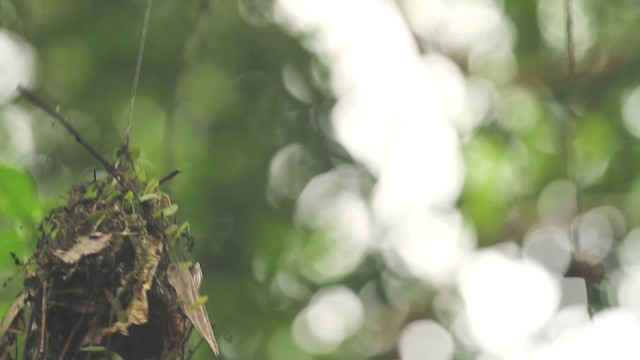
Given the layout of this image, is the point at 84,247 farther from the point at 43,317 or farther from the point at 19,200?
the point at 19,200

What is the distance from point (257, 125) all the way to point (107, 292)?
2.41 metres

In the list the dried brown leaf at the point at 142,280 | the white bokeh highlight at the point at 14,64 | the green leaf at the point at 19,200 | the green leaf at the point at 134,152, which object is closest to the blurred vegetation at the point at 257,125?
the white bokeh highlight at the point at 14,64

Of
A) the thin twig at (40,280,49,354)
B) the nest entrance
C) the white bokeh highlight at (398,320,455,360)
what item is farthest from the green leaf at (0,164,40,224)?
the white bokeh highlight at (398,320,455,360)

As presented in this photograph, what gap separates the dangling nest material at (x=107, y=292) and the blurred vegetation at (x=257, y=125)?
5.16 ft

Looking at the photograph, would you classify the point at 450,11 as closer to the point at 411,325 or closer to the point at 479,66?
the point at 479,66

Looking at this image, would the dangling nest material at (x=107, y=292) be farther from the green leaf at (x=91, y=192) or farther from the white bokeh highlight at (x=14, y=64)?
the white bokeh highlight at (x=14, y=64)

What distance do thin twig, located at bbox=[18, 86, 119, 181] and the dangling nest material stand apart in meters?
0.08

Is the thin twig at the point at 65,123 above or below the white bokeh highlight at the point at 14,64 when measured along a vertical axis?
above

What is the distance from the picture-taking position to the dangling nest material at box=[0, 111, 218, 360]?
47.8 inches

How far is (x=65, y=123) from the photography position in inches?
43.9

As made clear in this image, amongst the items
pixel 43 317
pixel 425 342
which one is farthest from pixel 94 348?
pixel 425 342

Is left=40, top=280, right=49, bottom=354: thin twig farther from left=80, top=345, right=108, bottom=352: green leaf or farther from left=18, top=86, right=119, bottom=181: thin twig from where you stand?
left=18, top=86, right=119, bottom=181: thin twig

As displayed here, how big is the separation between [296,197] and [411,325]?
71cm

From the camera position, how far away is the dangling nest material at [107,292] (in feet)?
3.99
